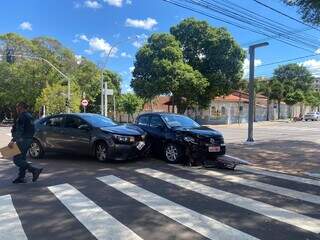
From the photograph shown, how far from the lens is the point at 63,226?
6297mm

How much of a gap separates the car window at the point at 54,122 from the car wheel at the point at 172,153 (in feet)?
11.0

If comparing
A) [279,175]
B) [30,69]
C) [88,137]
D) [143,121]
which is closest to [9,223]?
[88,137]

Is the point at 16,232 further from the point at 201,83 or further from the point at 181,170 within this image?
the point at 201,83

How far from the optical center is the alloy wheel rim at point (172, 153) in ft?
42.4

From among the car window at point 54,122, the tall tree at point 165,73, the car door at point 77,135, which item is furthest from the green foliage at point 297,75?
the car door at point 77,135

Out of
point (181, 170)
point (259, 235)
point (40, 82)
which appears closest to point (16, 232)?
point (259, 235)

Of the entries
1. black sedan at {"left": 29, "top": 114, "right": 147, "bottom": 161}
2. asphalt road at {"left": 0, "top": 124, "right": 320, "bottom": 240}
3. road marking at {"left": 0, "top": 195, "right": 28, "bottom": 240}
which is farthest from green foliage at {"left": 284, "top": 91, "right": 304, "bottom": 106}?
road marking at {"left": 0, "top": 195, "right": 28, "bottom": 240}

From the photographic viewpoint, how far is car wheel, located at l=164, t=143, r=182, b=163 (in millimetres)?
12867

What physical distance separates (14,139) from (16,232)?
3.80m

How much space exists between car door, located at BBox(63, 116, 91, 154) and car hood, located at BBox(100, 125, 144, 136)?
56 cm

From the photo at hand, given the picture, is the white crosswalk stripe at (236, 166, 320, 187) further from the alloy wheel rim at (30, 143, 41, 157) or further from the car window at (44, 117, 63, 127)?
the alloy wheel rim at (30, 143, 41, 157)

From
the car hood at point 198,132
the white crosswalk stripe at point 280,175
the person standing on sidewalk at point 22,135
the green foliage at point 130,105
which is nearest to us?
the person standing on sidewalk at point 22,135

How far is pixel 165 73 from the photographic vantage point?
151ft

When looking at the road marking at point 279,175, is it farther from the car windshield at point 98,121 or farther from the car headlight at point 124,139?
the car windshield at point 98,121
